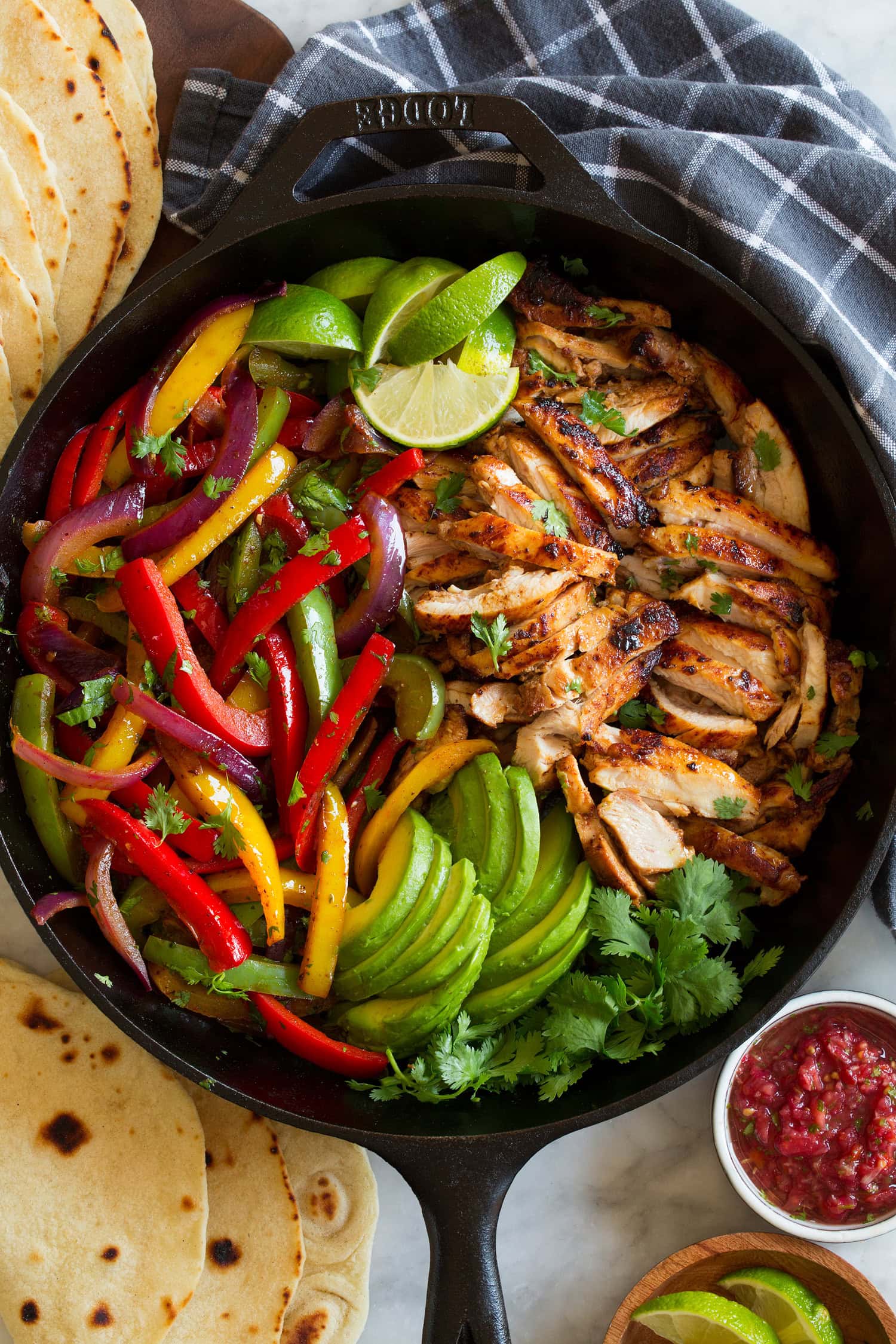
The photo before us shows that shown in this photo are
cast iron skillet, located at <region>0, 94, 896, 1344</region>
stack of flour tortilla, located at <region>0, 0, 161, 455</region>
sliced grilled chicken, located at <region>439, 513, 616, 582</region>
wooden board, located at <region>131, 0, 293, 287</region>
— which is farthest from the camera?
wooden board, located at <region>131, 0, 293, 287</region>

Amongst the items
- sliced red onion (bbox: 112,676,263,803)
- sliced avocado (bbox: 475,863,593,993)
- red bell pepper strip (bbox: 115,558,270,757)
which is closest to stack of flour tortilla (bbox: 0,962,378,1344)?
sliced avocado (bbox: 475,863,593,993)

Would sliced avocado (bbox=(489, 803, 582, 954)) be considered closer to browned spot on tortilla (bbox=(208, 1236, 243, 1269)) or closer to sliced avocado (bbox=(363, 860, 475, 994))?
sliced avocado (bbox=(363, 860, 475, 994))

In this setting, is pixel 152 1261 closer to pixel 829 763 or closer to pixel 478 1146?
pixel 478 1146

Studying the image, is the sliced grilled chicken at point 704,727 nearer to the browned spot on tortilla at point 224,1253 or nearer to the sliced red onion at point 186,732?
the sliced red onion at point 186,732

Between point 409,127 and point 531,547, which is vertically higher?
point 409,127

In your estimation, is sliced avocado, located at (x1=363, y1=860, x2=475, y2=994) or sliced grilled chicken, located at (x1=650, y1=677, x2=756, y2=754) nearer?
sliced avocado, located at (x1=363, y1=860, x2=475, y2=994)

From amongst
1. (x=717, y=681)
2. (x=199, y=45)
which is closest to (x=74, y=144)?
(x=199, y=45)

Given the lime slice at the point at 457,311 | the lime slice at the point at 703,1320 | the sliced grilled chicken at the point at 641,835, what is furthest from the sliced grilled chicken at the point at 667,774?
the lime slice at the point at 703,1320

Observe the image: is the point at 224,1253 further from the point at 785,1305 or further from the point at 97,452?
the point at 97,452
